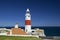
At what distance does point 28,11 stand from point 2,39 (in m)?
20.4

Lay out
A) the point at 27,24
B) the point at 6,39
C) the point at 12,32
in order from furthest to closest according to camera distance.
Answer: the point at 27,24, the point at 12,32, the point at 6,39

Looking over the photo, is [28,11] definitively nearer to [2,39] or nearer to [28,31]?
[28,31]

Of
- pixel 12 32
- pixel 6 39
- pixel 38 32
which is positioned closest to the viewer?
pixel 6 39

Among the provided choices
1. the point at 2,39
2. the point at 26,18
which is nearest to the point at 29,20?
the point at 26,18

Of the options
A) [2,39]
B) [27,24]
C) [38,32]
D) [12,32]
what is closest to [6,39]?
[2,39]

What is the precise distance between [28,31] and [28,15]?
9.61 ft

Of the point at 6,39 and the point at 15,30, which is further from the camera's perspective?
the point at 15,30

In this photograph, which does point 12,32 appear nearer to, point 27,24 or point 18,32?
point 18,32

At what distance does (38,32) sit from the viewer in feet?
179

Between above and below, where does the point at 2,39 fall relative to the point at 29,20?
below

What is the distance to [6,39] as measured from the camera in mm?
30438

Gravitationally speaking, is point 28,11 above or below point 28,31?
above

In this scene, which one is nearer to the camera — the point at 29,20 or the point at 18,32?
the point at 18,32

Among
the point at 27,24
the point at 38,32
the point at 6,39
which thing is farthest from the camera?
the point at 38,32
